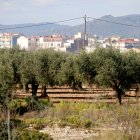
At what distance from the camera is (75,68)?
34.0 meters

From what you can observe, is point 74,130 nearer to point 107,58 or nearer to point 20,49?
point 107,58

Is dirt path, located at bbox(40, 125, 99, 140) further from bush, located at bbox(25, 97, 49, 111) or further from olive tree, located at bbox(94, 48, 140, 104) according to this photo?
olive tree, located at bbox(94, 48, 140, 104)

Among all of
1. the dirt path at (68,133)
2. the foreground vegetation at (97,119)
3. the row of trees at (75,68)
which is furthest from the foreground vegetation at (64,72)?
the dirt path at (68,133)

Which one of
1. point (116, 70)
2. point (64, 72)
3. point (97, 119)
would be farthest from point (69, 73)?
point (97, 119)

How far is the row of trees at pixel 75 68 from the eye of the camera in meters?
32.0

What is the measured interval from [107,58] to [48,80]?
6.11 meters

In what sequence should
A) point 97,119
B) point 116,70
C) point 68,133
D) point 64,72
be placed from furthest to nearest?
1. point 64,72
2. point 116,70
3. point 97,119
4. point 68,133

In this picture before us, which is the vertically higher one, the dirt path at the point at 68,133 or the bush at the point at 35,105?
the dirt path at the point at 68,133

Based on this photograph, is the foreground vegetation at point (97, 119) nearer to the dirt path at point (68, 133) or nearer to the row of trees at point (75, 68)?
the dirt path at point (68, 133)

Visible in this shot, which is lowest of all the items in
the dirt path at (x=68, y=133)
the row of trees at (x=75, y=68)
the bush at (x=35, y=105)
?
the bush at (x=35, y=105)

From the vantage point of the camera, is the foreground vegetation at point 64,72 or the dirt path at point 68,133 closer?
the dirt path at point 68,133

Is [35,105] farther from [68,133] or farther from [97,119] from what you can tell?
[68,133]

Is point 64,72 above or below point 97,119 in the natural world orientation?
above

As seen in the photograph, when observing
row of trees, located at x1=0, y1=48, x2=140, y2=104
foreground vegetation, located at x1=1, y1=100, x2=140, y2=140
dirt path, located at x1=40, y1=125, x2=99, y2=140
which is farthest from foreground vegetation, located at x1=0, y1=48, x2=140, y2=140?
dirt path, located at x1=40, y1=125, x2=99, y2=140
